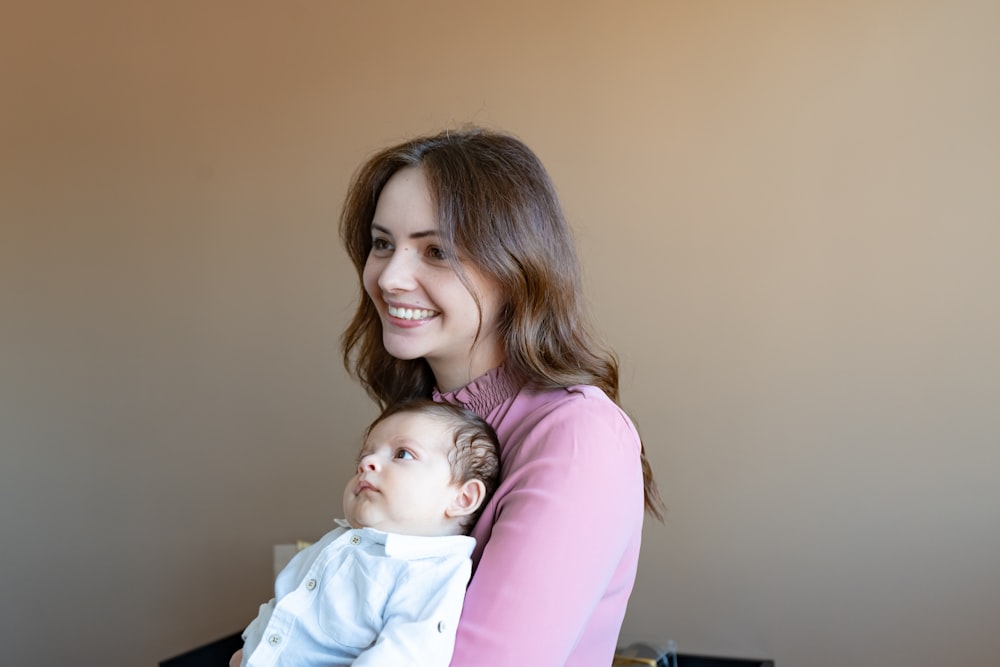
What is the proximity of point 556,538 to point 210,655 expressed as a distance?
201 cm

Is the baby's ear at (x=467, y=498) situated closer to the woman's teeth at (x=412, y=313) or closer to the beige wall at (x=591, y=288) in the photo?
the woman's teeth at (x=412, y=313)

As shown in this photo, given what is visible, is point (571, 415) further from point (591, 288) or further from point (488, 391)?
point (591, 288)

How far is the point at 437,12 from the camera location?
9.93 ft

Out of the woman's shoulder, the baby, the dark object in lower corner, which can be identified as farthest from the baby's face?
the dark object in lower corner

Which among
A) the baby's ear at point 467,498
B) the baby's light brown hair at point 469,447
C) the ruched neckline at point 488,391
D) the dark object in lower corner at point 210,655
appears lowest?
the dark object in lower corner at point 210,655

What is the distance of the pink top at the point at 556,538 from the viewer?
111 centimetres

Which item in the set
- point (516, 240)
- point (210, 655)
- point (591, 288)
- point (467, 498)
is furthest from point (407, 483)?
point (210, 655)

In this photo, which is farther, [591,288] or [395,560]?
[591,288]

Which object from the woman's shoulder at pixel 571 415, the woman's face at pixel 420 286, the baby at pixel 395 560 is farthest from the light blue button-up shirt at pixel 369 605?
the woman's face at pixel 420 286

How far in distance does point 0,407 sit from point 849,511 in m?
2.79

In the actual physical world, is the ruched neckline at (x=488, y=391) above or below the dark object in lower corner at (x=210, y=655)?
above

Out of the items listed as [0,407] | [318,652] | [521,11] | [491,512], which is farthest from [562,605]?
[0,407]

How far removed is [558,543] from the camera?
1.14 m

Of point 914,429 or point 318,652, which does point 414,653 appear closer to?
point 318,652
